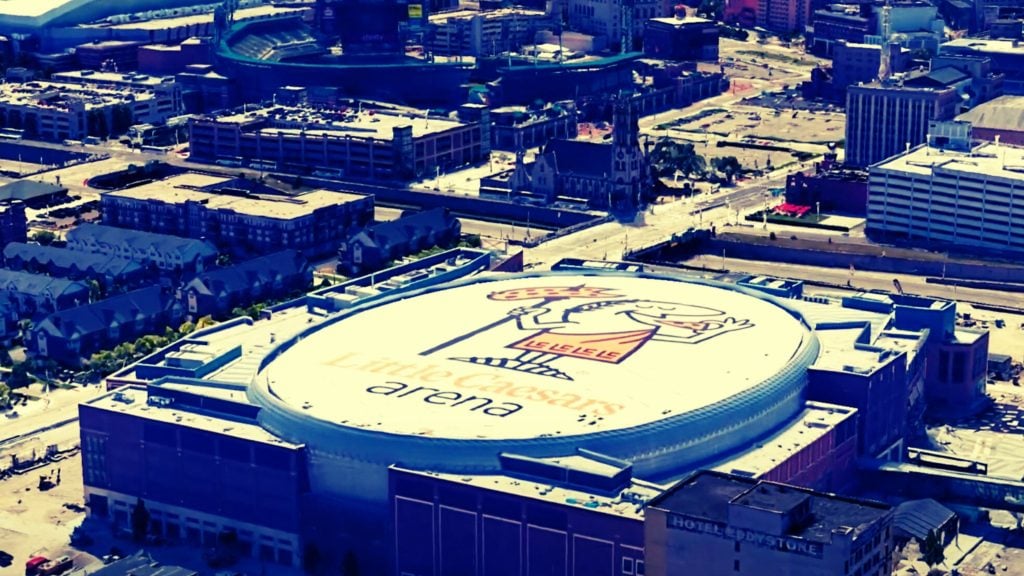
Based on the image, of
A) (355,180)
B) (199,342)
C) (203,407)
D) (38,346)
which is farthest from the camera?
(355,180)

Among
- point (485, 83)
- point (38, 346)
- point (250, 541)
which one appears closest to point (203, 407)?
point (250, 541)

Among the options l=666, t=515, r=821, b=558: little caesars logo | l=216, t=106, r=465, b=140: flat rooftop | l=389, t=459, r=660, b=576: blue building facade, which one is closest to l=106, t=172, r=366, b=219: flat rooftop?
l=216, t=106, r=465, b=140: flat rooftop

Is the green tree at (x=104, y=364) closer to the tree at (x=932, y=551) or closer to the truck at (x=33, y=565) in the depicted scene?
the truck at (x=33, y=565)

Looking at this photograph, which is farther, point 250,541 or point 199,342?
point 199,342

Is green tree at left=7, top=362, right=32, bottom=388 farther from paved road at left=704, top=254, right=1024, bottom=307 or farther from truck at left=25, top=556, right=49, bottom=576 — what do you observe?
paved road at left=704, top=254, right=1024, bottom=307

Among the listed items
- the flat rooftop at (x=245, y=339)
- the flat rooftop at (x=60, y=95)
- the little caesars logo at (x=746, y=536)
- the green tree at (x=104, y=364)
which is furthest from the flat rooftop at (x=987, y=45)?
the little caesars logo at (x=746, y=536)

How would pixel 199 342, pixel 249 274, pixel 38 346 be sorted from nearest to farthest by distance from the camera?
pixel 199 342, pixel 38 346, pixel 249 274

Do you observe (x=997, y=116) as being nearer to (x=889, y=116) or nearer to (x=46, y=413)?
(x=889, y=116)

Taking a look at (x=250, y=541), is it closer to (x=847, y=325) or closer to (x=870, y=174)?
(x=847, y=325)
